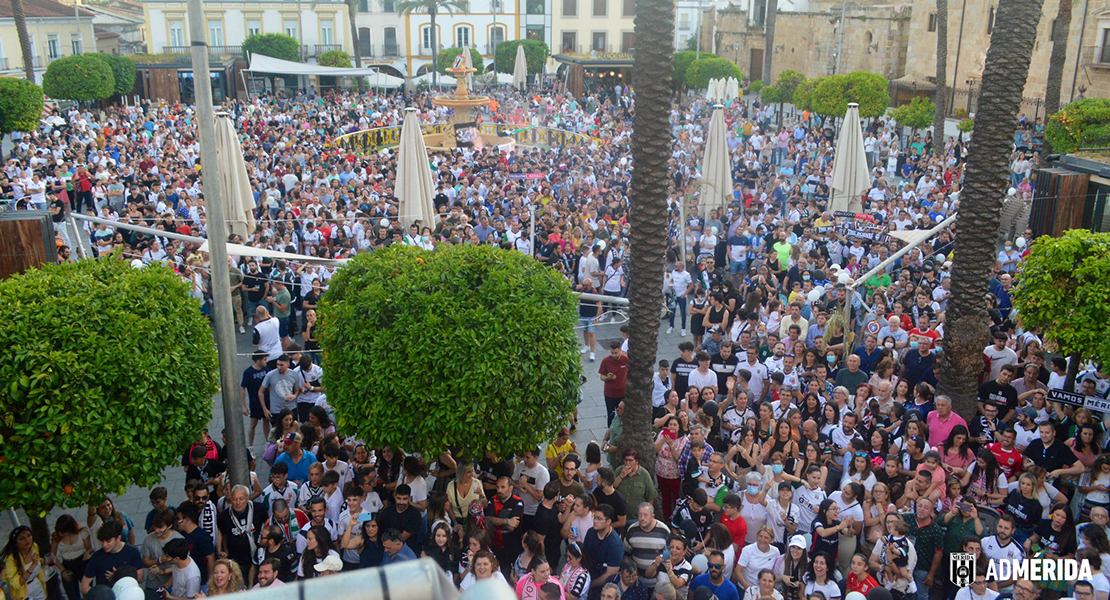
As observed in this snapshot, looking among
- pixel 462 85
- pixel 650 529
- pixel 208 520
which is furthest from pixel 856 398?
pixel 462 85

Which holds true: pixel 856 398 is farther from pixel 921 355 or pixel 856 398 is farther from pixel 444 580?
pixel 444 580

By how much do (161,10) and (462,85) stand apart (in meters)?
37.2

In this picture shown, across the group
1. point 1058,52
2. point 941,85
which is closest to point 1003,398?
point 1058,52

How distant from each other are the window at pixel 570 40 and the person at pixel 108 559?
62.8 meters

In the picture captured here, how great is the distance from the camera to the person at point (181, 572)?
675 centimetres

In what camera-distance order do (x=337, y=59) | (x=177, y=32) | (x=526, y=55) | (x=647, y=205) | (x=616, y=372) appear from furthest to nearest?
(x=177, y=32) → (x=526, y=55) → (x=337, y=59) → (x=616, y=372) → (x=647, y=205)

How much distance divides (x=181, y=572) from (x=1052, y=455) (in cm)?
760

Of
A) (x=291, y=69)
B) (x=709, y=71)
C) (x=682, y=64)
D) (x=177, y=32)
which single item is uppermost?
(x=177, y=32)

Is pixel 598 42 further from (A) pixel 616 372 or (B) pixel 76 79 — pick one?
(A) pixel 616 372

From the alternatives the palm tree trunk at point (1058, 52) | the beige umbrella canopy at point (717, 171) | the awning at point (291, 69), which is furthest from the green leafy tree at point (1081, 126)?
the awning at point (291, 69)

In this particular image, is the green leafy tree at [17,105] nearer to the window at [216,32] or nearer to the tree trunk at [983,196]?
the tree trunk at [983,196]

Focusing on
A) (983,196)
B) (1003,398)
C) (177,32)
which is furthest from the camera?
(177,32)

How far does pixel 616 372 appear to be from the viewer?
10.1m

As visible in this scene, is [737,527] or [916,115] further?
[916,115]
